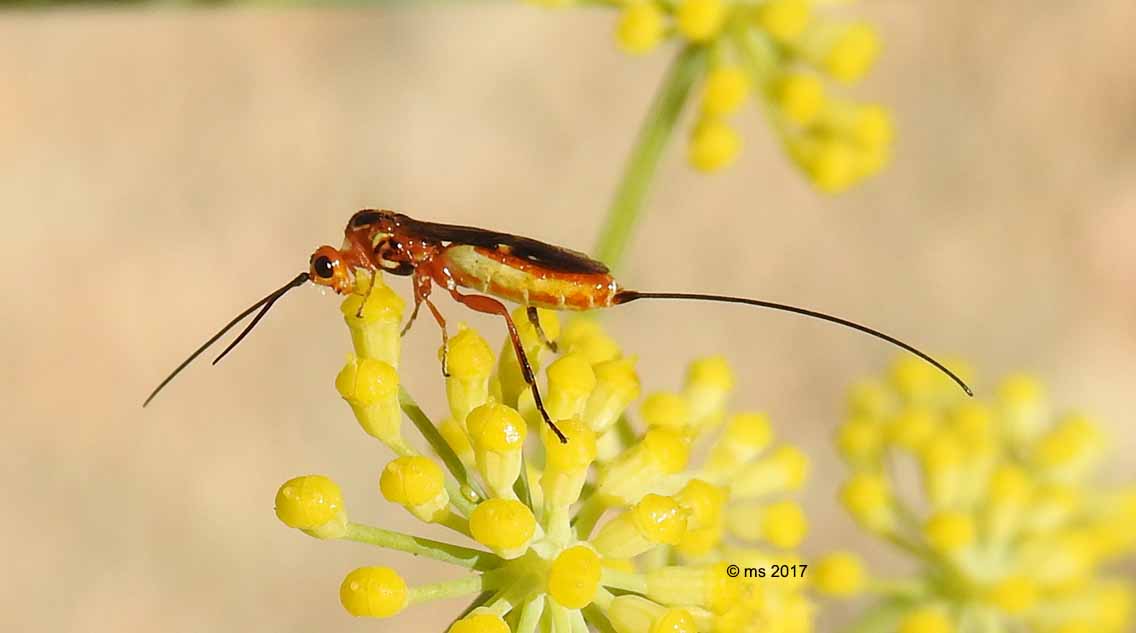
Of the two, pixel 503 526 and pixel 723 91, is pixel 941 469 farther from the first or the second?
pixel 503 526

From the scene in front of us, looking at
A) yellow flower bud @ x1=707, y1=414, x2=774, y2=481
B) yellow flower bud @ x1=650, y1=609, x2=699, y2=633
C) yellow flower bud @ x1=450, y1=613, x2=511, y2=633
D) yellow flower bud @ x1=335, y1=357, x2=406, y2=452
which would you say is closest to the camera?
yellow flower bud @ x1=450, y1=613, x2=511, y2=633

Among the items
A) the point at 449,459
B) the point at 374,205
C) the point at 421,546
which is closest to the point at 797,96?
the point at 449,459

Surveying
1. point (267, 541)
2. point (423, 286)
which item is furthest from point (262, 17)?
point (423, 286)

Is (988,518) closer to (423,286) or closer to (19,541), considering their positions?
(423,286)

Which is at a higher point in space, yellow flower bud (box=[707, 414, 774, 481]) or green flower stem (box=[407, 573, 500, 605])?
yellow flower bud (box=[707, 414, 774, 481])

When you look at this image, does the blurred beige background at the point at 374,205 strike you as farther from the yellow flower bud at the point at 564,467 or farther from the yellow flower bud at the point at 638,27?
the yellow flower bud at the point at 564,467

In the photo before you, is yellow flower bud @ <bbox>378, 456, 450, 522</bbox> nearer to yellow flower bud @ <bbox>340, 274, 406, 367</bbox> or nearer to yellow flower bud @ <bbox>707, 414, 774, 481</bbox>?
yellow flower bud @ <bbox>340, 274, 406, 367</bbox>

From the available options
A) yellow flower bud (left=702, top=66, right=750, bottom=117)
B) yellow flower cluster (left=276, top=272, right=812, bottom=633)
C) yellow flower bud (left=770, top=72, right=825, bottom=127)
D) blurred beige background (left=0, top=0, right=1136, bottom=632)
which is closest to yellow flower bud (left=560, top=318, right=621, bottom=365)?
yellow flower cluster (left=276, top=272, right=812, bottom=633)
